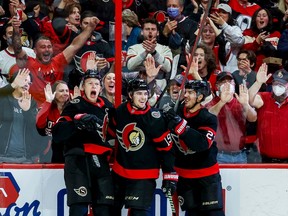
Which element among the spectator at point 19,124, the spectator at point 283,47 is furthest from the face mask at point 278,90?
the spectator at point 19,124

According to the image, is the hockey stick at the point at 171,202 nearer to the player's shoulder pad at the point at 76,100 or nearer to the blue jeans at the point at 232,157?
the blue jeans at the point at 232,157

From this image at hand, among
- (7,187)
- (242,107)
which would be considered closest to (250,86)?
(242,107)

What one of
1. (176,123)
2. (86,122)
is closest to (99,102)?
(86,122)

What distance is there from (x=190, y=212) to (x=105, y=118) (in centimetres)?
98

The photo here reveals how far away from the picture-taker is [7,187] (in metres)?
7.70

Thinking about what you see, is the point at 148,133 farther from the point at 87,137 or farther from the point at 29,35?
the point at 29,35

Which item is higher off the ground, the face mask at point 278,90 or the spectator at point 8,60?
the spectator at point 8,60

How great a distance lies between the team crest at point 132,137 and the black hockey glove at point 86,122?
11.2 inches

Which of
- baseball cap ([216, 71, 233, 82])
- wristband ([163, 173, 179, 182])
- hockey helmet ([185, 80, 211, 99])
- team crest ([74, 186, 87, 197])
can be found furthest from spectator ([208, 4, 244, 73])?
team crest ([74, 186, 87, 197])

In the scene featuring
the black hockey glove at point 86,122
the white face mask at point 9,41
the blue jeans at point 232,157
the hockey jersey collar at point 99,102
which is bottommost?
the blue jeans at point 232,157

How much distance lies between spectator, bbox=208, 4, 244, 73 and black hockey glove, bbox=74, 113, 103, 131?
1.32 metres

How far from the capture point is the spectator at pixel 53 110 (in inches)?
301

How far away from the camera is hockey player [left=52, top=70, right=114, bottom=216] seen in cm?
742

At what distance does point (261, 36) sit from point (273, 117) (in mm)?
921
